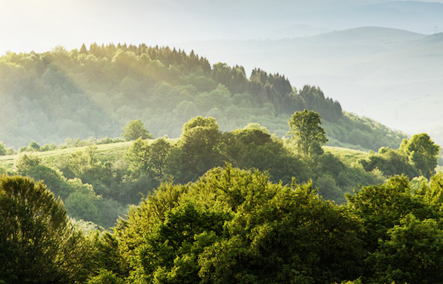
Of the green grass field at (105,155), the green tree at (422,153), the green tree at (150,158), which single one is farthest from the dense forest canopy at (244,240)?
the green tree at (422,153)

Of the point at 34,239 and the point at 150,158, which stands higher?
the point at 34,239

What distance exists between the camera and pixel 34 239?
73.4 ft

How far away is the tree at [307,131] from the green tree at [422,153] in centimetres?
2706

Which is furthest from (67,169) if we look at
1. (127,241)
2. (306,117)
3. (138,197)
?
(127,241)

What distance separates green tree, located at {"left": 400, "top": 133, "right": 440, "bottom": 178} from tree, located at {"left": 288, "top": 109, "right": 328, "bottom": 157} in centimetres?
2706

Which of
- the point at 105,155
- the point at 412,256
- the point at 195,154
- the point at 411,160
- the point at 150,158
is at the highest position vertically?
the point at 412,256

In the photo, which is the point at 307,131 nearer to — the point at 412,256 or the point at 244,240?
the point at 412,256

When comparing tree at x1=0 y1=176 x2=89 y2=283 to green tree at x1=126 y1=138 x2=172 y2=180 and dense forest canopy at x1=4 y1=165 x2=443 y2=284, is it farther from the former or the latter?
green tree at x1=126 y1=138 x2=172 y2=180

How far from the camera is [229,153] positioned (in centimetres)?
8338

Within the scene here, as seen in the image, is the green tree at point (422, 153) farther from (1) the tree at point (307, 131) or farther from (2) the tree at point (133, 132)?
(2) the tree at point (133, 132)

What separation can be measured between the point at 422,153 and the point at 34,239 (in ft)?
337

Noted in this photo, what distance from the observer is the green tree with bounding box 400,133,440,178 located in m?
101

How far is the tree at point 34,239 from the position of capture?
21.4 m

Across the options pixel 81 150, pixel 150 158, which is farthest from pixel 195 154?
pixel 81 150
